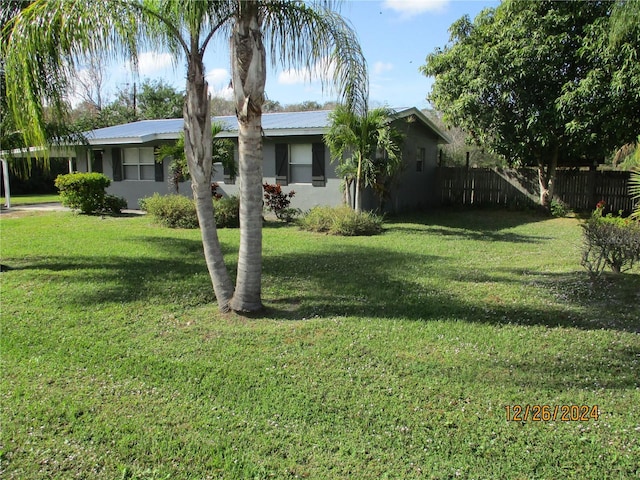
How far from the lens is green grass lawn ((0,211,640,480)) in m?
3.08

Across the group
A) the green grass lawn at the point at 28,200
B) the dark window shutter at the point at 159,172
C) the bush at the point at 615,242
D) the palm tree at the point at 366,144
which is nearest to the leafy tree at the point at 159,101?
the green grass lawn at the point at 28,200

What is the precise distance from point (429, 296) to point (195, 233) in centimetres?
742

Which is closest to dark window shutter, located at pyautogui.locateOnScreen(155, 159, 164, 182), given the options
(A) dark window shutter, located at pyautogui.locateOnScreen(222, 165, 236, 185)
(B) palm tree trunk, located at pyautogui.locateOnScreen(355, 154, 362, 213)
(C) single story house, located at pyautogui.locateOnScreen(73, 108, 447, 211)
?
(C) single story house, located at pyautogui.locateOnScreen(73, 108, 447, 211)

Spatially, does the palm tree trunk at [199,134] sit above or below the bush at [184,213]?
above

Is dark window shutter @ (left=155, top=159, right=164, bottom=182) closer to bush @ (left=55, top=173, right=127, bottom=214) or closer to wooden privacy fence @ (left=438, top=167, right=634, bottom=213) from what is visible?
bush @ (left=55, top=173, right=127, bottom=214)

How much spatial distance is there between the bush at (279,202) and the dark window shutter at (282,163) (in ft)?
3.76

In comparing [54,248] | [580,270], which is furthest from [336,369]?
[54,248]

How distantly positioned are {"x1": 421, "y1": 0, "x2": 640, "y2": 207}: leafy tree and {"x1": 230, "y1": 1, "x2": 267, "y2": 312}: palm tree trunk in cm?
1232

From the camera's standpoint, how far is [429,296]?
6.64 meters

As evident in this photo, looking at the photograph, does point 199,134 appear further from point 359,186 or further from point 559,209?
point 559,209

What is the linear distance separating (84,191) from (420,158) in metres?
12.3

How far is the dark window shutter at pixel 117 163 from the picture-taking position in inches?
777

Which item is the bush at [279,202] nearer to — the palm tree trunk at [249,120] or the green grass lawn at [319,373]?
the green grass lawn at [319,373]

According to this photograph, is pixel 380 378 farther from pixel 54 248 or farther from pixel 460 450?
pixel 54 248
